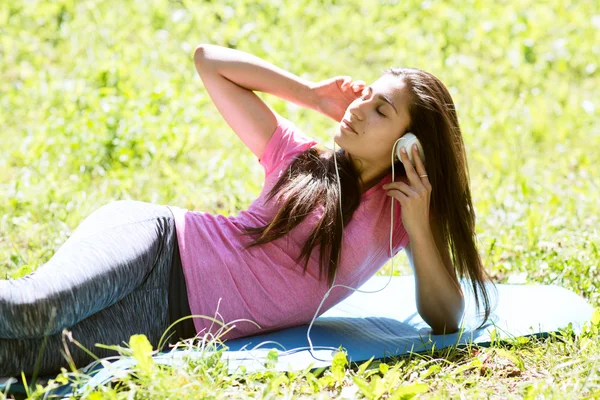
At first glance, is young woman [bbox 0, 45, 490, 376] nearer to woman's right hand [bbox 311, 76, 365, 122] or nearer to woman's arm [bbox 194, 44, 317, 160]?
woman's right hand [bbox 311, 76, 365, 122]

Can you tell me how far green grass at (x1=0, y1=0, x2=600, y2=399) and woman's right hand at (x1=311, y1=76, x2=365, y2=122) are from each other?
1.08m

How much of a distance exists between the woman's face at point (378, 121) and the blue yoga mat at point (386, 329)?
2.46 feet

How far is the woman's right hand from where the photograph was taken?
328 cm

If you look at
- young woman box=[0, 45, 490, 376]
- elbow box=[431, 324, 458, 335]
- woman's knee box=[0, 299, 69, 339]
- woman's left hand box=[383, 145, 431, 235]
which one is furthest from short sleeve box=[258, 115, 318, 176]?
woman's knee box=[0, 299, 69, 339]

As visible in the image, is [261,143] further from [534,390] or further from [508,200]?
[508,200]

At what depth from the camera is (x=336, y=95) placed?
10.9 feet

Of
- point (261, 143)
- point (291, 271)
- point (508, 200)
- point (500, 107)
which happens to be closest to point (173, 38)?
point (500, 107)

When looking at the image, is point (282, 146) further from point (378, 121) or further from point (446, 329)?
point (446, 329)

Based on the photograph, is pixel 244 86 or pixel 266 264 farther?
pixel 244 86

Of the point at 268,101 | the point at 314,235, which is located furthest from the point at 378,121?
the point at 268,101

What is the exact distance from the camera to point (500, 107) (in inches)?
246

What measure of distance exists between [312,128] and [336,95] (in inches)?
99.7

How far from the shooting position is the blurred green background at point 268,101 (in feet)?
14.7

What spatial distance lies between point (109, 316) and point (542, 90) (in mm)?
4924
